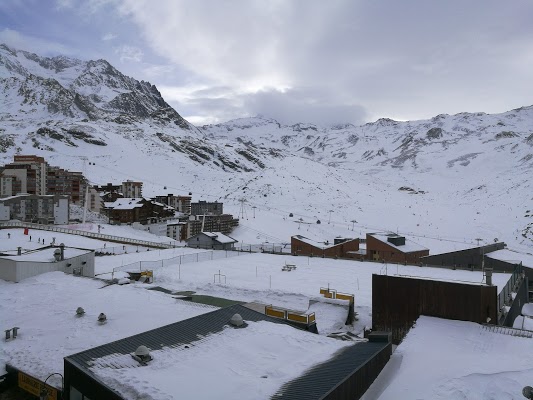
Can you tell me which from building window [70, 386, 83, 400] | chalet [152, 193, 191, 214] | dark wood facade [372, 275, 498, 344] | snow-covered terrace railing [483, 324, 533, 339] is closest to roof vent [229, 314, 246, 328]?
building window [70, 386, 83, 400]

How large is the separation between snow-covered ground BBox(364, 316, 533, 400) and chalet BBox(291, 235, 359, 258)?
98.9 feet

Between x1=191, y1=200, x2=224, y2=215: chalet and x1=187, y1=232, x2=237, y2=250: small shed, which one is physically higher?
x1=191, y1=200, x2=224, y2=215: chalet

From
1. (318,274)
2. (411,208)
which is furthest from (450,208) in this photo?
(318,274)

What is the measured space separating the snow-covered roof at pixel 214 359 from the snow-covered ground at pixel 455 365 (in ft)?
5.64

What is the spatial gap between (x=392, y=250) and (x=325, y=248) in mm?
6851

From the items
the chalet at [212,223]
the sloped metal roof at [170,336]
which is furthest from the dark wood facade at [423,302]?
the chalet at [212,223]

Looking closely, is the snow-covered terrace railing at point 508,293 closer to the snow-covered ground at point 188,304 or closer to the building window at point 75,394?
the snow-covered ground at point 188,304

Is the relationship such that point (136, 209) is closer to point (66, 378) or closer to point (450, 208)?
point (66, 378)

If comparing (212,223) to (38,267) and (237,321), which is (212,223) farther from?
(237,321)

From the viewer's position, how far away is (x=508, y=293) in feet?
69.1

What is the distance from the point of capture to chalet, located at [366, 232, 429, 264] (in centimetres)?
4128

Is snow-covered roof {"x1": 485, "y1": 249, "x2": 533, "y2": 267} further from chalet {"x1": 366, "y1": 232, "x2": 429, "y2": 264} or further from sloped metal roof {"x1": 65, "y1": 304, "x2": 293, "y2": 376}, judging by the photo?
sloped metal roof {"x1": 65, "y1": 304, "x2": 293, "y2": 376}

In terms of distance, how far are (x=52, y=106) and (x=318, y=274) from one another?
614 ft

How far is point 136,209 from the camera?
67562 mm
